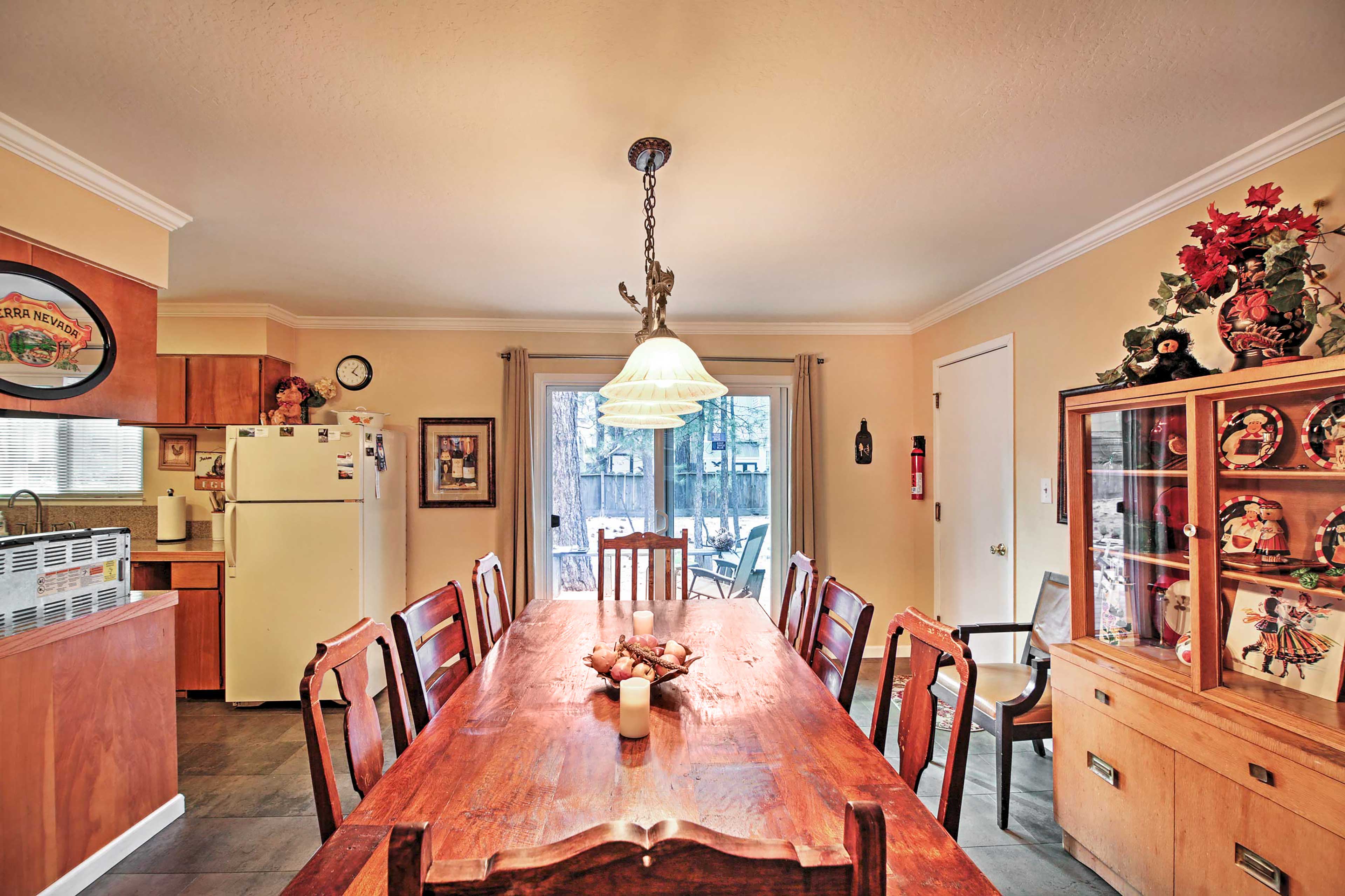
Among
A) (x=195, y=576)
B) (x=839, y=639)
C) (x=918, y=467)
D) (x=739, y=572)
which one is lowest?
(x=739, y=572)

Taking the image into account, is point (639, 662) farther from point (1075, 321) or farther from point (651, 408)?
point (1075, 321)

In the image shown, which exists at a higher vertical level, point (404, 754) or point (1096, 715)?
point (404, 754)

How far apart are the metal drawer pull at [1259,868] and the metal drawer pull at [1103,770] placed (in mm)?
382

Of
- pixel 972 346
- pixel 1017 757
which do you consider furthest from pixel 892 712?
pixel 972 346

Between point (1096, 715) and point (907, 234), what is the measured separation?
2068 mm

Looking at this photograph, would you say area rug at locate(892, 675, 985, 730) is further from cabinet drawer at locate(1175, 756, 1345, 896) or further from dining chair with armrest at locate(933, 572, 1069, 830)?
cabinet drawer at locate(1175, 756, 1345, 896)

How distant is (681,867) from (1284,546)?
6.98ft

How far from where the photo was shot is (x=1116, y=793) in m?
1.99

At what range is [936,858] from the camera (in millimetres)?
980

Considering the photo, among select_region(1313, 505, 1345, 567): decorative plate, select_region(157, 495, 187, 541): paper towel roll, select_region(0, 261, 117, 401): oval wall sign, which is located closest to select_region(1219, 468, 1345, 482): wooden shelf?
select_region(1313, 505, 1345, 567): decorative plate

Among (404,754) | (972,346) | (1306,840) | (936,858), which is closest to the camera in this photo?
(936,858)

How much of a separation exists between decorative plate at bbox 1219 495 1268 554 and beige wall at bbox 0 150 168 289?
12.7ft

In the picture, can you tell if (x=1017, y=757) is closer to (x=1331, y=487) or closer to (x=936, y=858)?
(x=1331, y=487)

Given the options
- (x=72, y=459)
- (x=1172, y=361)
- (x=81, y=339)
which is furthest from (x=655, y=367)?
(x=72, y=459)
